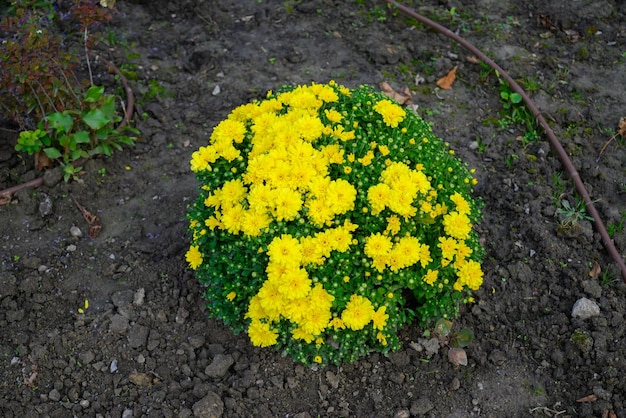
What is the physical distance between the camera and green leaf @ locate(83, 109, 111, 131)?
3.96m

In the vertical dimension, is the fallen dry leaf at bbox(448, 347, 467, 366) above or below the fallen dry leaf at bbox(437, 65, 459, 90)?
below

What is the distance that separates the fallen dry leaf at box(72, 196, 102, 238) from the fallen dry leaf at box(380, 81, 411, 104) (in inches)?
86.3

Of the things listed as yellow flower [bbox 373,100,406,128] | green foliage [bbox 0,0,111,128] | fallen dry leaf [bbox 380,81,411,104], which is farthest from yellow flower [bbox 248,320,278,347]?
fallen dry leaf [bbox 380,81,411,104]

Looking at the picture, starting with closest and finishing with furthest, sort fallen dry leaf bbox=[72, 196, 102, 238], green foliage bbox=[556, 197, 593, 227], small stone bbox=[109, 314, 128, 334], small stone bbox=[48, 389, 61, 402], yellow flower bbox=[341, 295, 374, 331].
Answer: yellow flower bbox=[341, 295, 374, 331] → small stone bbox=[48, 389, 61, 402] → small stone bbox=[109, 314, 128, 334] → green foliage bbox=[556, 197, 593, 227] → fallen dry leaf bbox=[72, 196, 102, 238]

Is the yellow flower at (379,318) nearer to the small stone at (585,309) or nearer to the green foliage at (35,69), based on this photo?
the small stone at (585,309)

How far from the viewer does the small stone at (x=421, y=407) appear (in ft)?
9.98

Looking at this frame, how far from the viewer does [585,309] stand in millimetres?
3314

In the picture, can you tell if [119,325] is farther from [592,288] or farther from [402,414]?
[592,288]

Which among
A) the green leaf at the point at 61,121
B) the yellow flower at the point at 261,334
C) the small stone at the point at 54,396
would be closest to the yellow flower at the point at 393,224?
the yellow flower at the point at 261,334

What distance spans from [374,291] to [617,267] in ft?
5.20

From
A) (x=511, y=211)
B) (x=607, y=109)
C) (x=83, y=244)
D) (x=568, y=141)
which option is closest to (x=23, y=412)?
(x=83, y=244)

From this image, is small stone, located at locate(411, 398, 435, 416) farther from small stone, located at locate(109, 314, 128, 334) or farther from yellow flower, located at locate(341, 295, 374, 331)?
small stone, located at locate(109, 314, 128, 334)

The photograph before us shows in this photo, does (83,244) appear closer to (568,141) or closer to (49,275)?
(49,275)

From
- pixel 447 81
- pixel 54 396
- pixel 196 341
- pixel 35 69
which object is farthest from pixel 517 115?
pixel 54 396
